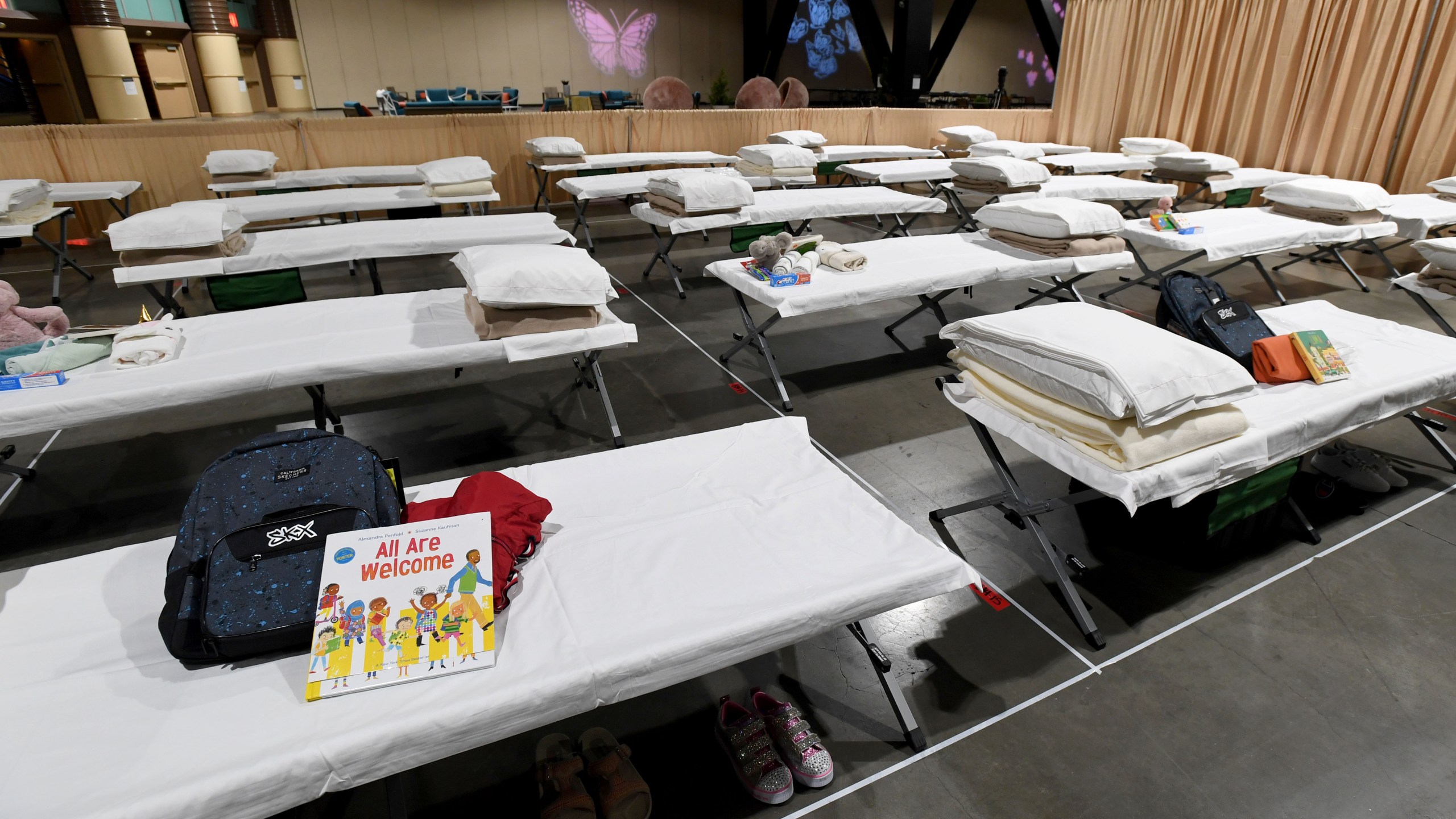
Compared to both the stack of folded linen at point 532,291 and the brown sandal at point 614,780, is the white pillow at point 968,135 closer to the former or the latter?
the stack of folded linen at point 532,291

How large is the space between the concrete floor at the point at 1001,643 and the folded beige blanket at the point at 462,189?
2248 mm

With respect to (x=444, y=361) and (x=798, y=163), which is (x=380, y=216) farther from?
(x=444, y=361)

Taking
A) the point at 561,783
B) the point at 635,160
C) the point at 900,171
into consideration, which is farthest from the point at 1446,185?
the point at 561,783

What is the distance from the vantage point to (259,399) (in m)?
3.39

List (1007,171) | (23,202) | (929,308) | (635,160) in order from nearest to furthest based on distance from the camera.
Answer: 1. (929,308)
2. (23,202)
3. (1007,171)
4. (635,160)

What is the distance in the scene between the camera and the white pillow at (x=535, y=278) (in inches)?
95.0

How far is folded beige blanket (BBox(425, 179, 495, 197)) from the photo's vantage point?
5.11 meters

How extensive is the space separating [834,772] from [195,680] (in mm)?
1237

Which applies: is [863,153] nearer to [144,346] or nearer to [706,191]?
[706,191]

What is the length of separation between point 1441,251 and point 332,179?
707 centimetres

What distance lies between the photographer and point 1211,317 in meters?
2.38

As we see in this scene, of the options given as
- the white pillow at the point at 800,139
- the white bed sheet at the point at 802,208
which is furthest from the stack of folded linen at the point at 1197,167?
the white pillow at the point at 800,139

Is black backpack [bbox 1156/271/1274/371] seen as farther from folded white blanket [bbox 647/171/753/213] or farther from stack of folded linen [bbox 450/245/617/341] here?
folded white blanket [bbox 647/171/753/213]

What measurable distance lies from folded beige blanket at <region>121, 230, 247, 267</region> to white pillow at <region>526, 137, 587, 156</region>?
3.41 metres
